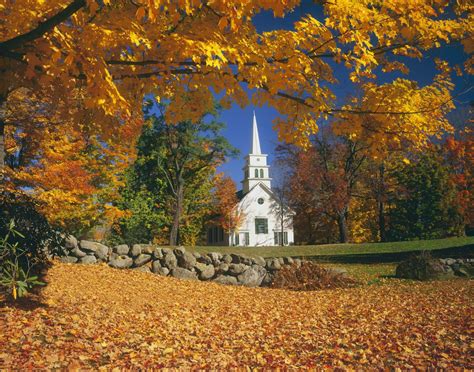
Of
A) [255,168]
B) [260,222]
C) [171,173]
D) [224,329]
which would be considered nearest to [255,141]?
[255,168]

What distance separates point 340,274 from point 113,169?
11275 mm

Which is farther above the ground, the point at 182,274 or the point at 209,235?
the point at 209,235

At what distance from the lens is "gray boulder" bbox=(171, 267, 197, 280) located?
10852 millimetres

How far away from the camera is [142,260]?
10969 millimetres

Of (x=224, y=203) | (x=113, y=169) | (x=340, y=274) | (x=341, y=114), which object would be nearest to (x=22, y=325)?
(x=341, y=114)

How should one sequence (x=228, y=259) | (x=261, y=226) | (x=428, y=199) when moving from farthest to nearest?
1. (x=261, y=226)
2. (x=428, y=199)
3. (x=228, y=259)

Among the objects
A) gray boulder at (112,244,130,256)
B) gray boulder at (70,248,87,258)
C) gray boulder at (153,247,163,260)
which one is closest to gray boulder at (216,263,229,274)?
gray boulder at (153,247,163,260)

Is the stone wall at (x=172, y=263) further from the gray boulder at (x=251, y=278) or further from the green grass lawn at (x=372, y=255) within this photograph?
the green grass lawn at (x=372, y=255)

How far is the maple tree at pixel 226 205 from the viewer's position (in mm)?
35719

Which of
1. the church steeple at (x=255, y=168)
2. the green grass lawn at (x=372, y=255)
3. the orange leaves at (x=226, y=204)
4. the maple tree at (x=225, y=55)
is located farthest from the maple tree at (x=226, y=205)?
the maple tree at (x=225, y=55)

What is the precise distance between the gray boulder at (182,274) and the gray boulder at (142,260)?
2.48 ft

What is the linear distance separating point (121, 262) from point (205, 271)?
2.21m

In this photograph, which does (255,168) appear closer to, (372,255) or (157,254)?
(372,255)

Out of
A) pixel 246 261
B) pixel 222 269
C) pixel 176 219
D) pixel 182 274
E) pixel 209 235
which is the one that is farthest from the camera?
pixel 209 235
